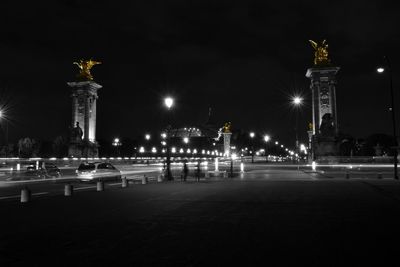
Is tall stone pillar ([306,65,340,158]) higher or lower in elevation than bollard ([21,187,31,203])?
higher

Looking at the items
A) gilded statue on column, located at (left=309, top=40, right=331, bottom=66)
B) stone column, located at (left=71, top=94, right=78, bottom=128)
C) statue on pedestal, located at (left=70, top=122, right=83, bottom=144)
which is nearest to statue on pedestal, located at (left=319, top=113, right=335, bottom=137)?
gilded statue on column, located at (left=309, top=40, right=331, bottom=66)

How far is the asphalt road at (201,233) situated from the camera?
23.8 ft

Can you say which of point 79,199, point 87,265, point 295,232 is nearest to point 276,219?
point 295,232

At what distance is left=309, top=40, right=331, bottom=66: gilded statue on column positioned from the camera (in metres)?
72.8

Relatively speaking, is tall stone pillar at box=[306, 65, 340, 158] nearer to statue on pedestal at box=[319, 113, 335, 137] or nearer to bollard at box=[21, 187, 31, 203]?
statue on pedestal at box=[319, 113, 335, 137]

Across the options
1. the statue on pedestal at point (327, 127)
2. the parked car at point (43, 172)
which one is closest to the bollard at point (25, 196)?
the parked car at point (43, 172)

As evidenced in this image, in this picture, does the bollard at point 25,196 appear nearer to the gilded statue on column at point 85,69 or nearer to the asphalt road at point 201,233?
the asphalt road at point 201,233

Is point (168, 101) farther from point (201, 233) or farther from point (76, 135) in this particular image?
point (76, 135)

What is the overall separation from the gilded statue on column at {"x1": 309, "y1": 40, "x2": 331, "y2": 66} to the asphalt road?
198 ft

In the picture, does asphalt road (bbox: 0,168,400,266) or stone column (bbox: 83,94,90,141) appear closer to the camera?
asphalt road (bbox: 0,168,400,266)

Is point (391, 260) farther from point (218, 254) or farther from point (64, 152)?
point (64, 152)

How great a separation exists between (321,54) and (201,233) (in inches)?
2757

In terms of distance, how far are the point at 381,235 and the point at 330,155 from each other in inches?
2310

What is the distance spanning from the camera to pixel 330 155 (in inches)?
2581
